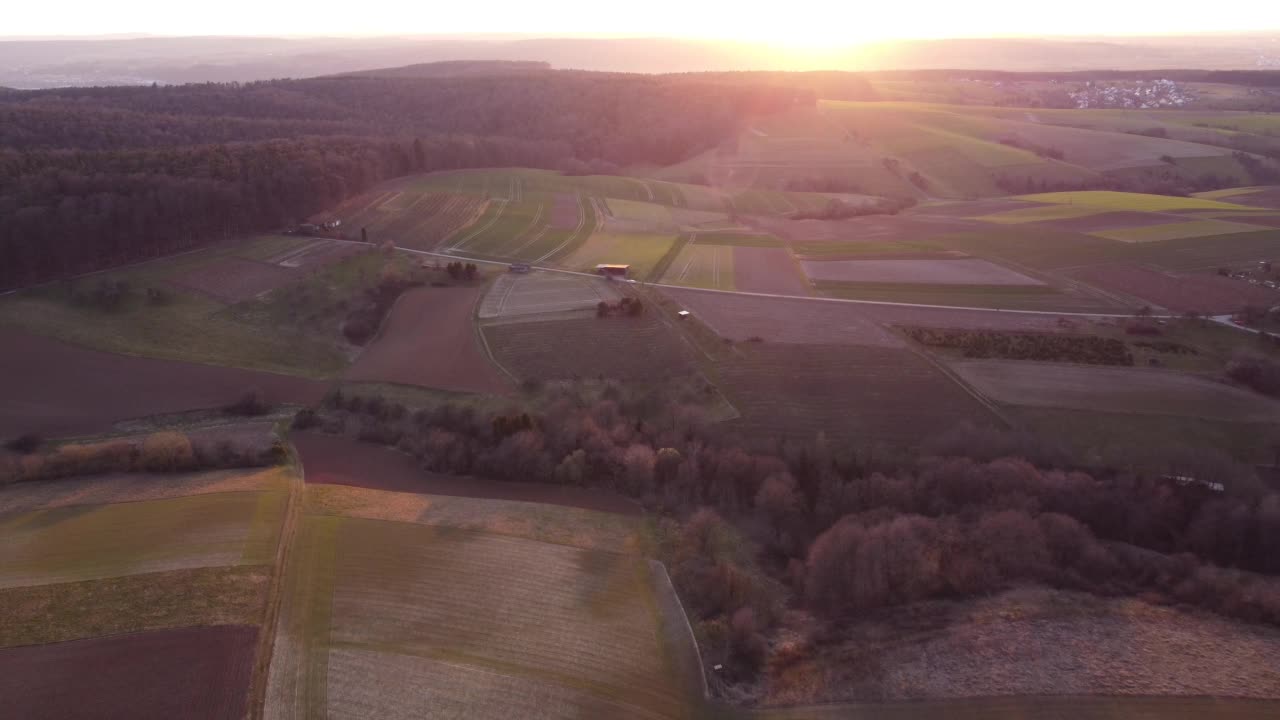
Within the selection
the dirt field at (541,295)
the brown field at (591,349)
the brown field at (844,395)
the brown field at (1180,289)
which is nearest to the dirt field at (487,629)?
the brown field at (844,395)

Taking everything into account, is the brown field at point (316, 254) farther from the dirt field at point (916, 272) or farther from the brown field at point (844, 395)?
the dirt field at point (916, 272)

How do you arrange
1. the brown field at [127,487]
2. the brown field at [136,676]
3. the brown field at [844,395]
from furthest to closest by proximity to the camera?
the brown field at [844,395] < the brown field at [127,487] < the brown field at [136,676]

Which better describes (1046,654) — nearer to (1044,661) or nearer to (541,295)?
(1044,661)

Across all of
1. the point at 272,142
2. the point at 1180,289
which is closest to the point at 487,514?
the point at 1180,289

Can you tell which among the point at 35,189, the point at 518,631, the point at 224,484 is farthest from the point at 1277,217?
the point at 35,189

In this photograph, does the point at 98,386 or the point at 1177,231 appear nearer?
the point at 98,386

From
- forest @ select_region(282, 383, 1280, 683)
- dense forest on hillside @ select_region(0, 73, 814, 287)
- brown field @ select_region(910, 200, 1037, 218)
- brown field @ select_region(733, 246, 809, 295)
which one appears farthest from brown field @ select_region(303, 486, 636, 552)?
brown field @ select_region(910, 200, 1037, 218)

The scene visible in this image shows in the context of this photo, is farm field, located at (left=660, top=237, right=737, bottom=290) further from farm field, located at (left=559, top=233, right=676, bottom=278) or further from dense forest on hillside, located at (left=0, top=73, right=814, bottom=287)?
dense forest on hillside, located at (left=0, top=73, right=814, bottom=287)
